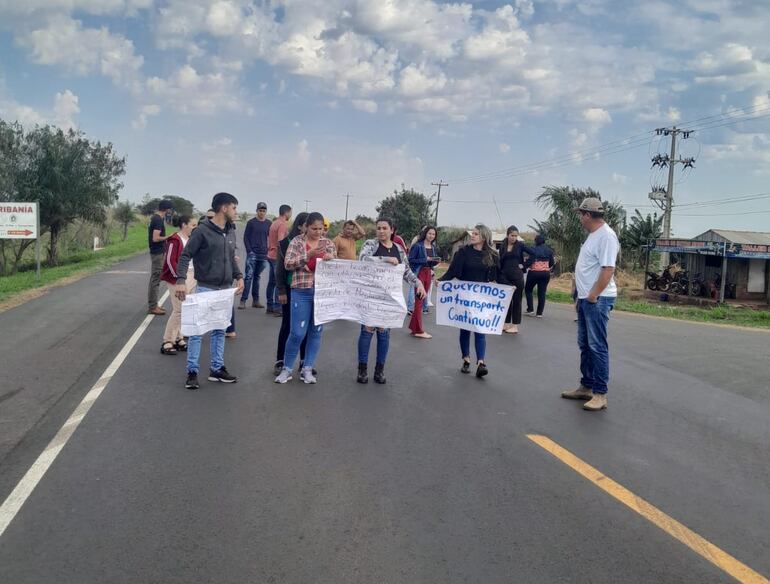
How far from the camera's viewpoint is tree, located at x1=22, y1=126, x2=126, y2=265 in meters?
27.1

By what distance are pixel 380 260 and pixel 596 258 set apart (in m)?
2.36

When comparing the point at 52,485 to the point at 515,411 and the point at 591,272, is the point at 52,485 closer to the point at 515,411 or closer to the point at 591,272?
the point at 515,411

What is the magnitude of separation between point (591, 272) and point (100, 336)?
7309mm

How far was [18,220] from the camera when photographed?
18516 millimetres

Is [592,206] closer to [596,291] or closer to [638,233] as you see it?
[596,291]

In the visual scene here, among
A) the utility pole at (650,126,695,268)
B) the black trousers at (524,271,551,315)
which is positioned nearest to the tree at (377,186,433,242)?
the utility pole at (650,126,695,268)

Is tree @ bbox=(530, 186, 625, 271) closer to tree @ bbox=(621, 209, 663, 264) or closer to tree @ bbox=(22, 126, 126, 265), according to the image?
tree @ bbox=(621, 209, 663, 264)

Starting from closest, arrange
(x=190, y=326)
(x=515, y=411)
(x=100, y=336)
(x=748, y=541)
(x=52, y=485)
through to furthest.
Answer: (x=748, y=541), (x=52, y=485), (x=515, y=411), (x=190, y=326), (x=100, y=336)

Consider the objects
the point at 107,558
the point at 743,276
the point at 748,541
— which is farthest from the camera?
the point at 743,276

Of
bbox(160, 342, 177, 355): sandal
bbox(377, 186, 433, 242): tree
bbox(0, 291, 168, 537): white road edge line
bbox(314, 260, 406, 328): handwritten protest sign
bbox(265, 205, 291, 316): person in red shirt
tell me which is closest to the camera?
bbox(0, 291, 168, 537): white road edge line

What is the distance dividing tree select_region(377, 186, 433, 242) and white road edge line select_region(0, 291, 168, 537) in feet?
152

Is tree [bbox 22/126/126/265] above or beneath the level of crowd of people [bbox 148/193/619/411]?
above

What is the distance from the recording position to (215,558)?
3.44 m

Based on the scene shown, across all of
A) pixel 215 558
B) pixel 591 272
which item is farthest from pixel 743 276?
pixel 215 558
